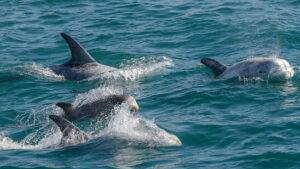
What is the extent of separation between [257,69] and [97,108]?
532cm

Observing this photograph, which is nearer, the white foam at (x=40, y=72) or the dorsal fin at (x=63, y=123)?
the dorsal fin at (x=63, y=123)

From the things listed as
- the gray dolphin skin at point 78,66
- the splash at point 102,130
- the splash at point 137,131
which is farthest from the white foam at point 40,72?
the splash at point 137,131

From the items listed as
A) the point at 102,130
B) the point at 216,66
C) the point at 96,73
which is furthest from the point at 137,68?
the point at 102,130

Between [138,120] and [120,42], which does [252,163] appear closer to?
[138,120]

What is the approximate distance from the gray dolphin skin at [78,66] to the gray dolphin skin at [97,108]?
4558mm

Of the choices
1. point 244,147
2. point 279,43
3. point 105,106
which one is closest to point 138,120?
point 105,106

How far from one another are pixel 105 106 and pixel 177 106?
80.2 inches

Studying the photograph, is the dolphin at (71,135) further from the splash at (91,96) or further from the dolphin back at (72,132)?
the splash at (91,96)

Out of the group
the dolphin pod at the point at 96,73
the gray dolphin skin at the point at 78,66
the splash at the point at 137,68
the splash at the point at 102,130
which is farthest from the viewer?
the gray dolphin skin at the point at 78,66

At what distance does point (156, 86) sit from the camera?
62.1 feet

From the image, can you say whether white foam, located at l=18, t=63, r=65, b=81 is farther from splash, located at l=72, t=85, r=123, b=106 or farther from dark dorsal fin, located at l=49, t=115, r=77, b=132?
dark dorsal fin, located at l=49, t=115, r=77, b=132

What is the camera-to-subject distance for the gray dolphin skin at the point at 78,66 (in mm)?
20453

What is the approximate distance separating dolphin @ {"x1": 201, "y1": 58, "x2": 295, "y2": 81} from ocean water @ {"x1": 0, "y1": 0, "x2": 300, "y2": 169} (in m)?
0.32

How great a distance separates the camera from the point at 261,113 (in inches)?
605
